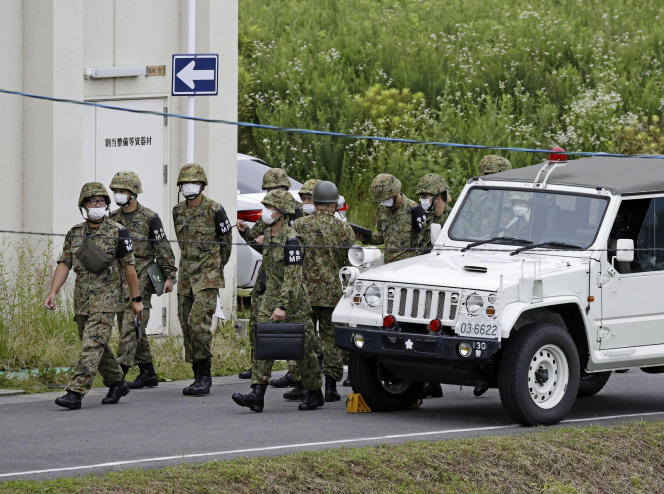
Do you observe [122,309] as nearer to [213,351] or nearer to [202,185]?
[202,185]

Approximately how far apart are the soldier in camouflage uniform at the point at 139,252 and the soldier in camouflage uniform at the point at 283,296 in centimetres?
127

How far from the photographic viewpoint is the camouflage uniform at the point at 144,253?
43.0ft

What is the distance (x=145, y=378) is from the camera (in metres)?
13.6

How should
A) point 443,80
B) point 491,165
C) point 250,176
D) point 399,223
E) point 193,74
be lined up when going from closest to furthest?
point 399,223
point 193,74
point 491,165
point 250,176
point 443,80

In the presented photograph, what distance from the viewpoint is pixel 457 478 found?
9.06 metres

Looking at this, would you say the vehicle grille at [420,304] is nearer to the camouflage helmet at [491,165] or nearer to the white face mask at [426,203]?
the white face mask at [426,203]

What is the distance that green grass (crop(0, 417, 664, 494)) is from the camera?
848 centimetres

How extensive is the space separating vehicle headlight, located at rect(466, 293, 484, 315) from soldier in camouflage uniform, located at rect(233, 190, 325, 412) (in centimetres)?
168

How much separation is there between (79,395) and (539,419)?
383cm

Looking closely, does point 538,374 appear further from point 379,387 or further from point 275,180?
point 275,180

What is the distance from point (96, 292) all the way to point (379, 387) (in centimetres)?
249

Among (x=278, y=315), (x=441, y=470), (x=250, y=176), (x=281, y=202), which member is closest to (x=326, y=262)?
(x=281, y=202)

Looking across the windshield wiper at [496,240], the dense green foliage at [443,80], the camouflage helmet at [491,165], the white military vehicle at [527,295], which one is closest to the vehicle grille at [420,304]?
the white military vehicle at [527,295]

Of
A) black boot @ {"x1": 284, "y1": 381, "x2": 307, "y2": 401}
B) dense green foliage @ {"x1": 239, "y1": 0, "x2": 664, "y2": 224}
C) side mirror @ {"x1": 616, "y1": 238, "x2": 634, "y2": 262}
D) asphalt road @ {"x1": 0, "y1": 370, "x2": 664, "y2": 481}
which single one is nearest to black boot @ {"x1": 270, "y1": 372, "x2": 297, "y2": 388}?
asphalt road @ {"x1": 0, "y1": 370, "x2": 664, "y2": 481}
